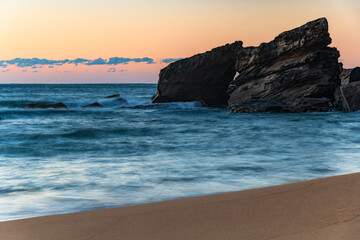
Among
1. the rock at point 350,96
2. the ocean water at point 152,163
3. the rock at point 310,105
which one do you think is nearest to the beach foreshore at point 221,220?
the ocean water at point 152,163

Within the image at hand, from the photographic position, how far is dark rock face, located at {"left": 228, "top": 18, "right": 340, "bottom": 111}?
23.1 metres

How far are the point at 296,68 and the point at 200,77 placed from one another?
833 cm

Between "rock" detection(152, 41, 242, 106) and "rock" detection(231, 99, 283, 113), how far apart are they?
225 inches

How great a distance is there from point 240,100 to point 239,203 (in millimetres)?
22433

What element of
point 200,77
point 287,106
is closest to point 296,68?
point 287,106

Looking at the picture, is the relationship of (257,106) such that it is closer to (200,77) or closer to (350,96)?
(350,96)

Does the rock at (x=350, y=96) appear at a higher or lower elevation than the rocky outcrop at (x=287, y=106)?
higher

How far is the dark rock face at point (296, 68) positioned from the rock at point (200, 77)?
3.73 metres

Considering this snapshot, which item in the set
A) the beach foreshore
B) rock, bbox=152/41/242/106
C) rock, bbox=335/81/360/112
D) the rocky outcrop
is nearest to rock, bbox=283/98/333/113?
the rocky outcrop

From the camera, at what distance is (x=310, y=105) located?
878 inches

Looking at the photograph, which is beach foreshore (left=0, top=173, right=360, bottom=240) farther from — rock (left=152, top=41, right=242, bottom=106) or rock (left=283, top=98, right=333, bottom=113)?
rock (left=152, top=41, right=242, bottom=106)

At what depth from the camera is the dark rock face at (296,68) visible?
75.8 ft

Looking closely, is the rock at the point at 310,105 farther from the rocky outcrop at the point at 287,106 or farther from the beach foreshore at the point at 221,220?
the beach foreshore at the point at 221,220

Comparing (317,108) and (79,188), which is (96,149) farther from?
(317,108)
